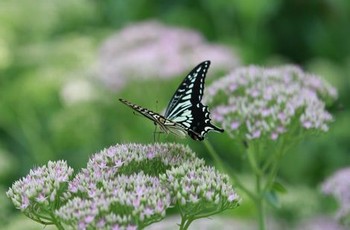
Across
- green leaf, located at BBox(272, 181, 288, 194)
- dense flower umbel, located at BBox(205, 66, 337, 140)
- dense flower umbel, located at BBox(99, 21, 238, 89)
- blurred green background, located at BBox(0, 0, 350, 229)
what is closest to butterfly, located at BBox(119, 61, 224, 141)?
dense flower umbel, located at BBox(205, 66, 337, 140)

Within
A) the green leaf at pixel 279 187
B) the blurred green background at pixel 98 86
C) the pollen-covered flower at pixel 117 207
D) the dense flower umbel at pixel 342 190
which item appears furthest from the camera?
the blurred green background at pixel 98 86

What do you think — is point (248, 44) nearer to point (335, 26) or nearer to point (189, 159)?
point (335, 26)

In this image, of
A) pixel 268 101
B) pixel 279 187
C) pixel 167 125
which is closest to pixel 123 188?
pixel 167 125

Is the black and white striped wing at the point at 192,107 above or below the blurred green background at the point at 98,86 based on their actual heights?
below

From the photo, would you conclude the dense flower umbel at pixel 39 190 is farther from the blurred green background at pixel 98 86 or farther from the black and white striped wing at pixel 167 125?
the blurred green background at pixel 98 86

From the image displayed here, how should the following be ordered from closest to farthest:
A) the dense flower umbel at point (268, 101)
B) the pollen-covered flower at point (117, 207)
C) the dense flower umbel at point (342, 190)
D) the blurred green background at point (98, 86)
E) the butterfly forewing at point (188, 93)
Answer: the pollen-covered flower at point (117, 207) → the butterfly forewing at point (188, 93) → the dense flower umbel at point (268, 101) → the dense flower umbel at point (342, 190) → the blurred green background at point (98, 86)

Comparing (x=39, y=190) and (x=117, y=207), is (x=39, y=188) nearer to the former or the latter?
(x=39, y=190)

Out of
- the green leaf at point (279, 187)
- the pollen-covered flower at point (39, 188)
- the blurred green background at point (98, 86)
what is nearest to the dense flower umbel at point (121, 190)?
the pollen-covered flower at point (39, 188)
